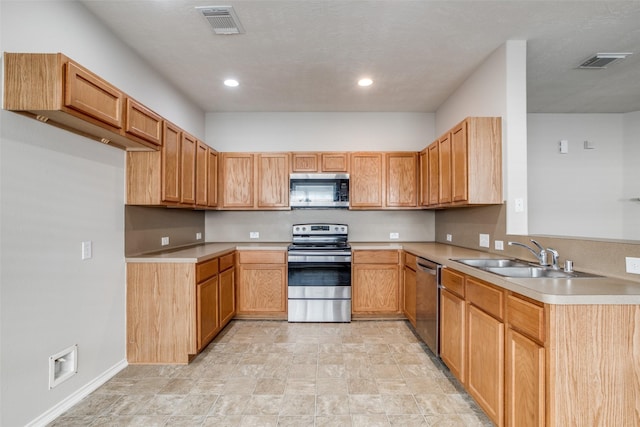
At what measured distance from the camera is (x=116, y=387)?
226 centimetres

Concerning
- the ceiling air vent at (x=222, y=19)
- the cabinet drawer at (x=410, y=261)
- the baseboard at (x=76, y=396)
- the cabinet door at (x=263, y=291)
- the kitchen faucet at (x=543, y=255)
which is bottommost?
the baseboard at (x=76, y=396)

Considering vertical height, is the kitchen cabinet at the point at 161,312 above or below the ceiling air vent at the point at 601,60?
below

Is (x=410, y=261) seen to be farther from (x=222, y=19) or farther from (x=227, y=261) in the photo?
(x=222, y=19)

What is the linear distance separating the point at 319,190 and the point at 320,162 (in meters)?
0.38

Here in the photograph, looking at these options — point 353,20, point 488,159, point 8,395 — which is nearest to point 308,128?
point 353,20

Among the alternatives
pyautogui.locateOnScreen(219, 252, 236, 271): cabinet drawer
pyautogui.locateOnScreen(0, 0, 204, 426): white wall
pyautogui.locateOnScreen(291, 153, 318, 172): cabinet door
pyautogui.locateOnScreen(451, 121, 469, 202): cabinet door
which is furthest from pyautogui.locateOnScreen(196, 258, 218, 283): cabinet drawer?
pyautogui.locateOnScreen(451, 121, 469, 202): cabinet door

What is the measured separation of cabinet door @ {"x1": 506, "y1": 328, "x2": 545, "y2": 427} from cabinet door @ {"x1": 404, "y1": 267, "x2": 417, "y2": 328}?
5.36 ft

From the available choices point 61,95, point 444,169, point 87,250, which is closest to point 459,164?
point 444,169

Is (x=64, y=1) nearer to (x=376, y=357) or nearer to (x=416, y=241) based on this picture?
(x=376, y=357)

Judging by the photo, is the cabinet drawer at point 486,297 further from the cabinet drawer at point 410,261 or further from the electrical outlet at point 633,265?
the cabinet drawer at point 410,261

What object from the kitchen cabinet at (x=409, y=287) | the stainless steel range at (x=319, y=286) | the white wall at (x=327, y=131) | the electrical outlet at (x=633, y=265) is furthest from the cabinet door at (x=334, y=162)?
the electrical outlet at (x=633, y=265)

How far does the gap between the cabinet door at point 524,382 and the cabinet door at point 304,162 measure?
2948 mm

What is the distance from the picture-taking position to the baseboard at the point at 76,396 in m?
1.80

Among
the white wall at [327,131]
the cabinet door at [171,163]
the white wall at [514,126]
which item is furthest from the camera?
the white wall at [327,131]
